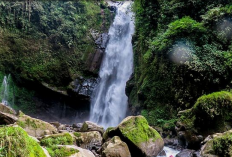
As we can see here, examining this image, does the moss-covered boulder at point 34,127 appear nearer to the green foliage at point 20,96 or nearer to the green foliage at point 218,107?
the green foliage at point 218,107

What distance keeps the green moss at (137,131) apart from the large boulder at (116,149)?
0.38 meters

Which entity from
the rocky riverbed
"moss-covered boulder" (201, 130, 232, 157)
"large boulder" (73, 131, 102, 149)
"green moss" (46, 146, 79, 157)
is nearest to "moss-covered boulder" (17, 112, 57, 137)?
the rocky riverbed

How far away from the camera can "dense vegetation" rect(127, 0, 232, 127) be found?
904 cm

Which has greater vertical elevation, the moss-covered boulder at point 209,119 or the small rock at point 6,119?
the moss-covered boulder at point 209,119

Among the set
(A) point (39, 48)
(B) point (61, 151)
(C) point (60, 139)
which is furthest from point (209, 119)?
(A) point (39, 48)

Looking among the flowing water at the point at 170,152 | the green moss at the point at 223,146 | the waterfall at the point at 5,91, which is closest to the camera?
the green moss at the point at 223,146

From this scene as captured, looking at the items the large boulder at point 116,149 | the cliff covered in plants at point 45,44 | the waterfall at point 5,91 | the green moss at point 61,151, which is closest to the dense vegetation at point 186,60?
the large boulder at point 116,149

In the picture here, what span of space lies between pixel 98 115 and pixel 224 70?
9.91 m

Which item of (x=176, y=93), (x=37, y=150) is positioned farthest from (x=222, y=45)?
(x=37, y=150)

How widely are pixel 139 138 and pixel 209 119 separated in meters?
2.58

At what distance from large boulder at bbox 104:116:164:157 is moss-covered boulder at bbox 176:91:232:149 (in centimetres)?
112

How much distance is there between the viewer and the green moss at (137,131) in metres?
6.72

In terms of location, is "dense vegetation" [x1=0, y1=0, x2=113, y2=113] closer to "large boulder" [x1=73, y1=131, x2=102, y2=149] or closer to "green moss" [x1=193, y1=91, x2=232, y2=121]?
"large boulder" [x1=73, y1=131, x2=102, y2=149]

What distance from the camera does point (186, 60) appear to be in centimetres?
937
